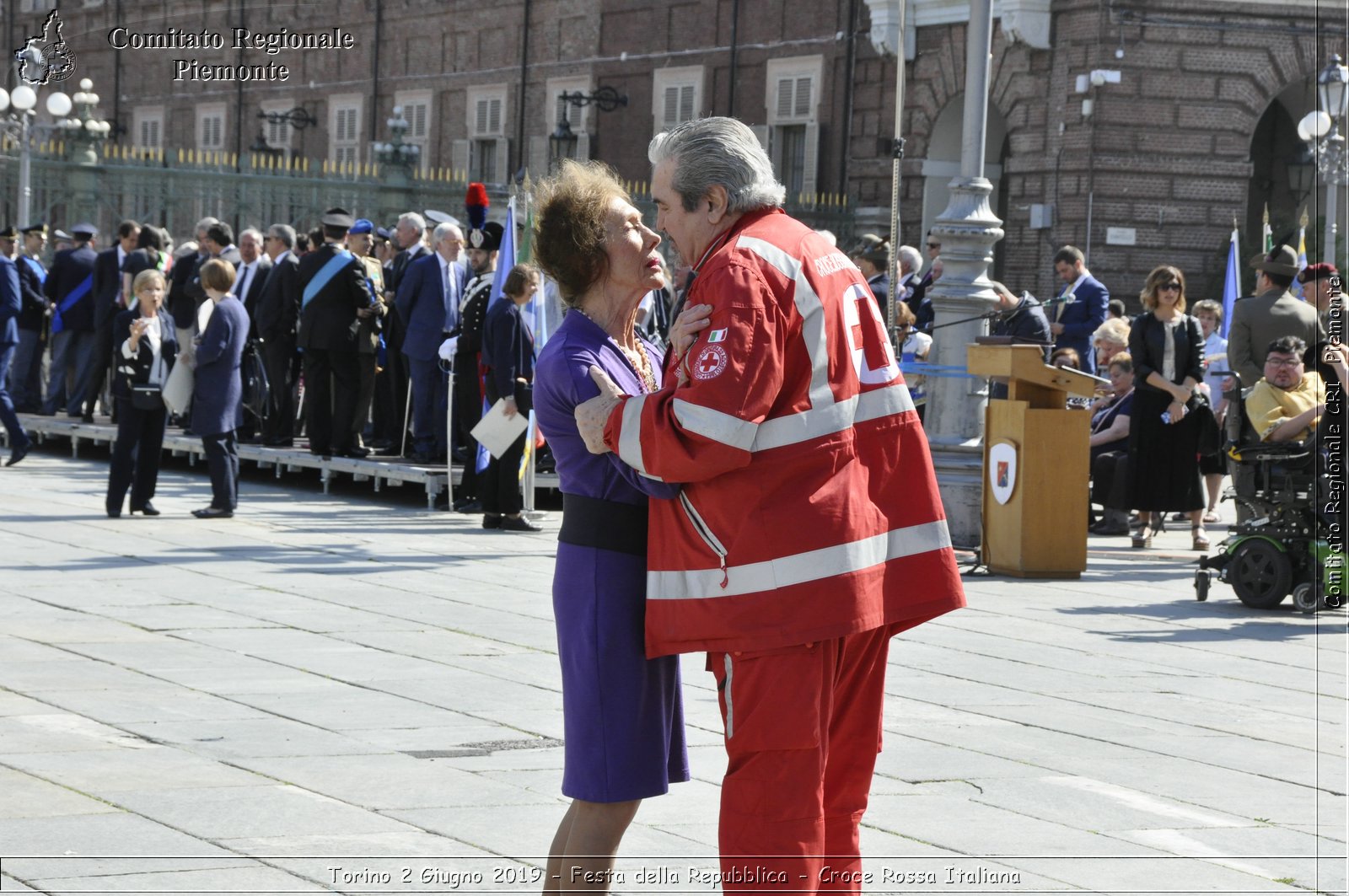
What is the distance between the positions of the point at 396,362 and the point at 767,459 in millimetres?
12649

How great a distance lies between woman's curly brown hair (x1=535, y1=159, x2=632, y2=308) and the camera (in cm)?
435

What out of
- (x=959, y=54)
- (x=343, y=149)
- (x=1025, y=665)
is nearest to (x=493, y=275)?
(x=1025, y=665)

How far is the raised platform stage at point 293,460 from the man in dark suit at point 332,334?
0.83 feet

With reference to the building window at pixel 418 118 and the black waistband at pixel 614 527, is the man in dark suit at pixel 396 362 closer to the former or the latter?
the black waistband at pixel 614 527

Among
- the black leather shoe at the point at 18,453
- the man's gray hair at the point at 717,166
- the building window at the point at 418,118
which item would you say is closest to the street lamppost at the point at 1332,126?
the black leather shoe at the point at 18,453

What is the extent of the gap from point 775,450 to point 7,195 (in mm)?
22713

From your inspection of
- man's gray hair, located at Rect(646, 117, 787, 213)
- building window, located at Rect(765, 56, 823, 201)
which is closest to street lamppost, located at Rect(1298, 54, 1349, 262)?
building window, located at Rect(765, 56, 823, 201)

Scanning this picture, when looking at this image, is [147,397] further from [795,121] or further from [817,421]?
[795,121]

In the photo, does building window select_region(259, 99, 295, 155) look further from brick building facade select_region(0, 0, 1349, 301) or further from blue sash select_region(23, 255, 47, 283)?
blue sash select_region(23, 255, 47, 283)

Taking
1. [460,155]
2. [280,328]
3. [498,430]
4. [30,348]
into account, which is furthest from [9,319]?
[460,155]

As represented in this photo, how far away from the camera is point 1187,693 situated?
26.2ft

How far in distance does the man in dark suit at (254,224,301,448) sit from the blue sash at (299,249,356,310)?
663 mm

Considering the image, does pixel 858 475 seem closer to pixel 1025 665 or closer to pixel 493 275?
pixel 1025 665

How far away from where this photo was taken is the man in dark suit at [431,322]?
49.9 ft
